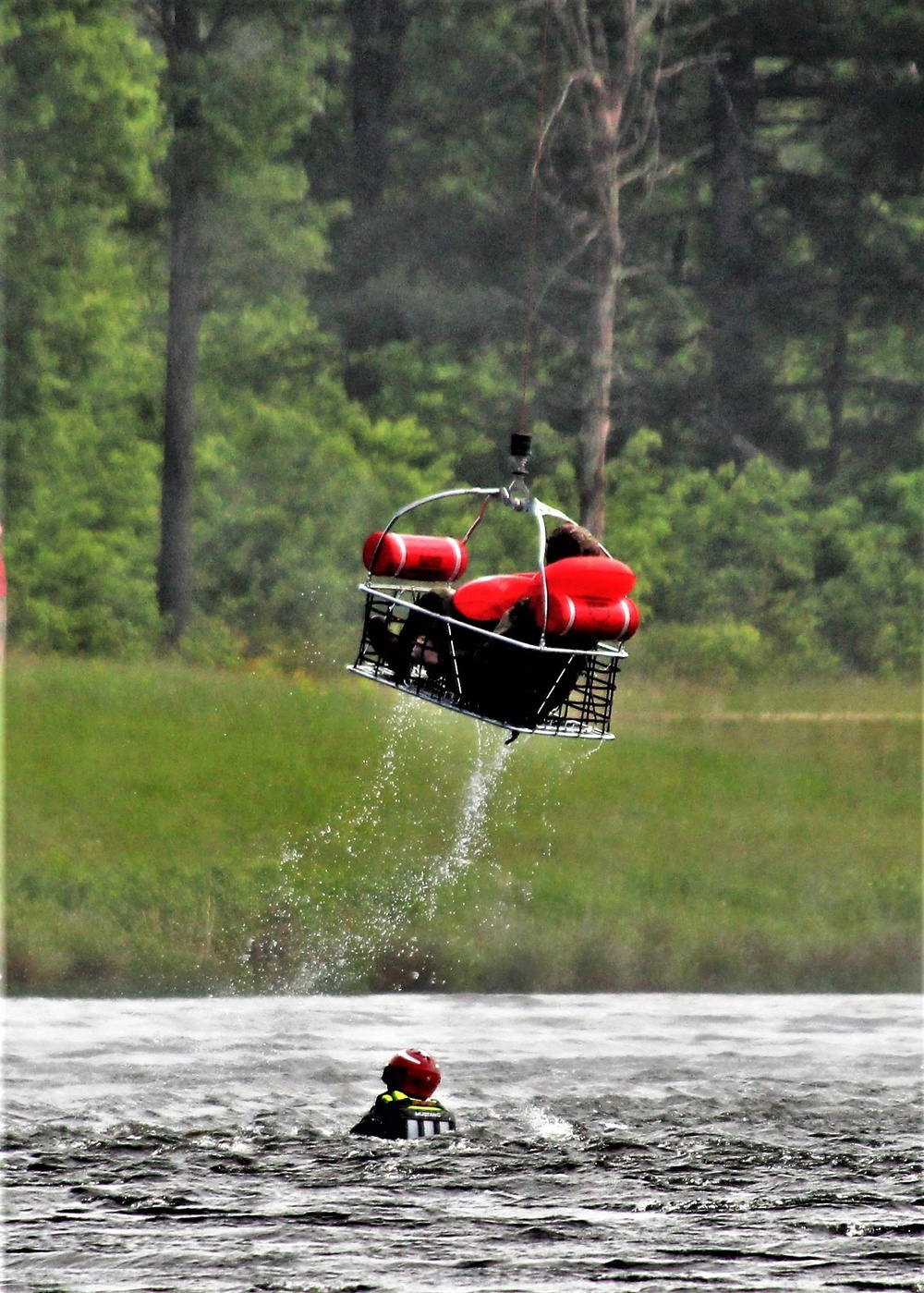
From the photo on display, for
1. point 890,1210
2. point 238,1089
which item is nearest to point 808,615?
point 238,1089

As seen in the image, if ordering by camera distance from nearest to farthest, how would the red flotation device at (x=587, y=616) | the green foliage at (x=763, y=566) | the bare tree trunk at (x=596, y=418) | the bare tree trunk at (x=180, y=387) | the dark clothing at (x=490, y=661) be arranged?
the red flotation device at (x=587, y=616) < the dark clothing at (x=490, y=661) < the bare tree trunk at (x=180, y=387) < the bare tree trunk at (x=596, y=418) < the green foliage at (x=763, y=566)

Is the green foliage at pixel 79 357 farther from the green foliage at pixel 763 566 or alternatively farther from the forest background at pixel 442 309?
the green foliage at pixel 763 566

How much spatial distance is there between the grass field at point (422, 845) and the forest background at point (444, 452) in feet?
0.11

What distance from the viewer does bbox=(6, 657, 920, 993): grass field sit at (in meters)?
16.3

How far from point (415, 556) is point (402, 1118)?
10.7 ft

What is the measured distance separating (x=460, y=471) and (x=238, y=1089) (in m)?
8.51

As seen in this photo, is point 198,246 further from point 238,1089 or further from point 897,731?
point 238,1089

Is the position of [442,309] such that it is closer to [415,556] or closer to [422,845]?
[422,845]

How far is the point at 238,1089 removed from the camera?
11.5 metres

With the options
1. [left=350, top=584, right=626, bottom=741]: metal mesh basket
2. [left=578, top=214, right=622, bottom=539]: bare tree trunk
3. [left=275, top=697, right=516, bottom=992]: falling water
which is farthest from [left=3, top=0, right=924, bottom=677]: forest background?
[left=350, top=584, right=626, bottom=741]: metal mesh basket

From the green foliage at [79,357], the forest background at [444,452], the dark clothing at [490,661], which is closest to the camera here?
the dark clothing at [490,661]

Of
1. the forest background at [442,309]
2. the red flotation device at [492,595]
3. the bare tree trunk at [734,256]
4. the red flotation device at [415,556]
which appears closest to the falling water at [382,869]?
the forest background at [442,309]

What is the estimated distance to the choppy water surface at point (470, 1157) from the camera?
27.2 ft

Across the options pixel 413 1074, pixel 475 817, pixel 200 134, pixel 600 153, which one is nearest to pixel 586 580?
pixel 413 1074
